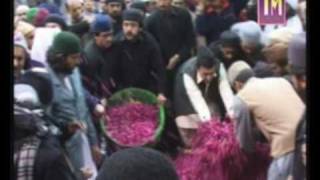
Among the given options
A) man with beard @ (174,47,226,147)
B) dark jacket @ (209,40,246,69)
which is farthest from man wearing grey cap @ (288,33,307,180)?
man with beard @ (174,47,226,147)

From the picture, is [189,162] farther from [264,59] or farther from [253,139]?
[264,59]

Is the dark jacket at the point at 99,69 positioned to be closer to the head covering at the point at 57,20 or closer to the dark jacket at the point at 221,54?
the head covering at the point at 57,20

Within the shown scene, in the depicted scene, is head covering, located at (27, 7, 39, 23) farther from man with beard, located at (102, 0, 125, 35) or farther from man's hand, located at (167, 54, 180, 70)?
man's hand, located at (167, 54, 180, 70)

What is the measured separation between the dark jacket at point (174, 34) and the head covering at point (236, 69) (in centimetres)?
20

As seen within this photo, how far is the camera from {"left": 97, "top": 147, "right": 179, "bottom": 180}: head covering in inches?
59.4

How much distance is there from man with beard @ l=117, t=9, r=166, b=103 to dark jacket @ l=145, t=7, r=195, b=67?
0.03 metres

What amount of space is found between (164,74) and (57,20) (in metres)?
0.53

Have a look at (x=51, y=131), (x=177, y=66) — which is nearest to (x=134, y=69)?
(x=177, y=66)

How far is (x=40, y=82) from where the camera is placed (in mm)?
3809

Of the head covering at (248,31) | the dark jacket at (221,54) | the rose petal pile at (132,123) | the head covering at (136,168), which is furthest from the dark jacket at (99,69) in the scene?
the head covering at (136,168)

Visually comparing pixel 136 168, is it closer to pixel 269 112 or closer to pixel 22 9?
pixel 22 9

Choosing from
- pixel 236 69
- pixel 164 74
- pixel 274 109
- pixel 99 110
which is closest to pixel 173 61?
pixel 164 74

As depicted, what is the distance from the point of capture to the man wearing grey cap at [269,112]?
153 inches

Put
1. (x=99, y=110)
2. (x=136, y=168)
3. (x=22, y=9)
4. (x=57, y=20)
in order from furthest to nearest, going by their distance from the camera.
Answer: (x=99, y=110), (x=57, y=20), (x=22, y=9), (x=136, y=168)
